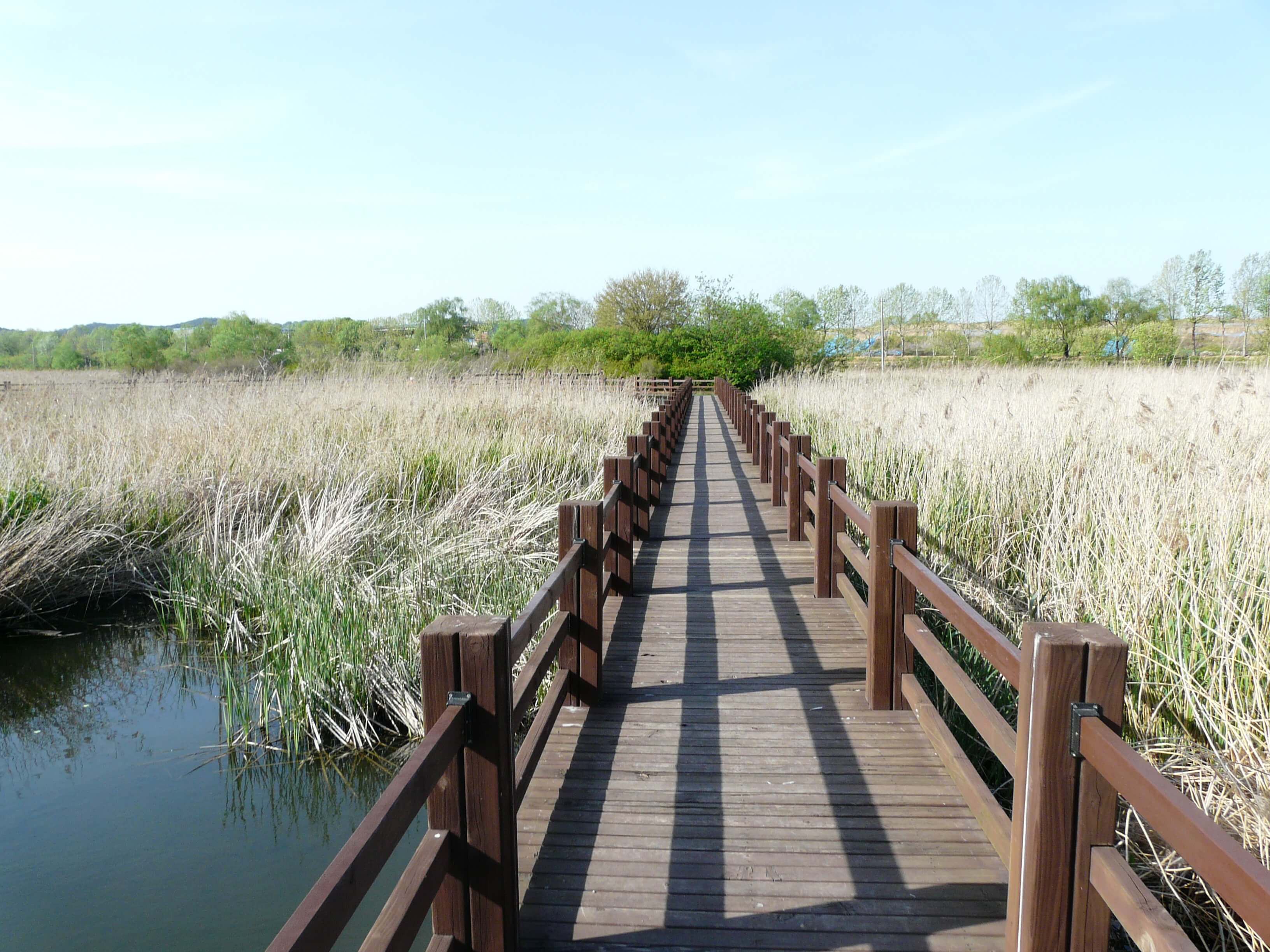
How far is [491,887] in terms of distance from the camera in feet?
7.45

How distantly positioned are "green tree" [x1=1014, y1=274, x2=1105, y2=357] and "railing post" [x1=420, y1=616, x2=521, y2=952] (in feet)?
198

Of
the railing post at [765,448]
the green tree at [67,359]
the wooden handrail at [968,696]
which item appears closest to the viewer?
the wooden handrail at [968,696]

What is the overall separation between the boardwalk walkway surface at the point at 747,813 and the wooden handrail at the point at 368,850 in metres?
0.92

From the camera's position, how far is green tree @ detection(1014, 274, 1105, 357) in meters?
56.6

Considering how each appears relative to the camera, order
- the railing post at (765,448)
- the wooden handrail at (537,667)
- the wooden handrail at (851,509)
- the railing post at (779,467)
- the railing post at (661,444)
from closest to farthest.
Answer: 1. the wooden handrail at (537,667)
2. the wooden handrail at (851,509)
3. the railing post at (779,467)
4. the railing post at (661,444)
5. the railing post at (765,448)

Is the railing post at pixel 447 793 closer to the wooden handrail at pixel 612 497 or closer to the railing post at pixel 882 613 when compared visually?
the railing post at pixel 882 613

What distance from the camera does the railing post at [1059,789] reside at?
1890 millimetres

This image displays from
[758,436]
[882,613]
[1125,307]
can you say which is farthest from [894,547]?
[1125,307]

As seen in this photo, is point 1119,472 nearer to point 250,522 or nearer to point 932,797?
point 932,797

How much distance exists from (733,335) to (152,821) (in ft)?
126

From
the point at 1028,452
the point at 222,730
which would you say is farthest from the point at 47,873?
the point at 1028,452

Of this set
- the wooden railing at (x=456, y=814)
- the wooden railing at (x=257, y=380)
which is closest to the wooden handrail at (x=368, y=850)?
the wooden railing at (x=456, y=814)

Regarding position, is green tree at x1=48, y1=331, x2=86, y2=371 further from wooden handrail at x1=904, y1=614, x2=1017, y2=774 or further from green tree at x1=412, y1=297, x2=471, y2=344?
wooden handrail at x1=904, y1=614, x2=1017, y2=774

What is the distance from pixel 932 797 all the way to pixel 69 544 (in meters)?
7.45
